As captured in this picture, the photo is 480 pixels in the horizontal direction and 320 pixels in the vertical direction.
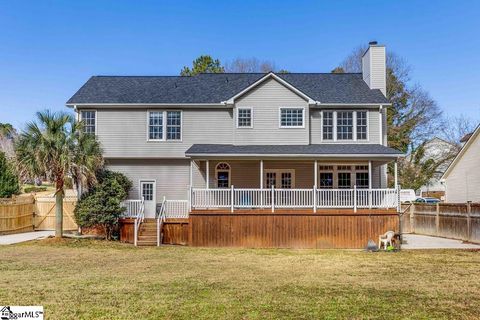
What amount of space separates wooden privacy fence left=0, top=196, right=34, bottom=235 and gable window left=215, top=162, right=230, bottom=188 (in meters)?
10.5

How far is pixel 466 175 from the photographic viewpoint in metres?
24.0

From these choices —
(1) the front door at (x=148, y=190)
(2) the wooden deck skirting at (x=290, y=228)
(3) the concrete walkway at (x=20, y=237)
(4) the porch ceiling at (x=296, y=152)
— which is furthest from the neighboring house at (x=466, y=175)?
(3) the concrete walkway at (x=20, y=237)

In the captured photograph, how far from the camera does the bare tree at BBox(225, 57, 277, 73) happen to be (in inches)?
1946

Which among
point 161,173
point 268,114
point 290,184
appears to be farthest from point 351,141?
point 161,173

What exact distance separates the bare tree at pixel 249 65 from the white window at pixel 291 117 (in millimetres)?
28703

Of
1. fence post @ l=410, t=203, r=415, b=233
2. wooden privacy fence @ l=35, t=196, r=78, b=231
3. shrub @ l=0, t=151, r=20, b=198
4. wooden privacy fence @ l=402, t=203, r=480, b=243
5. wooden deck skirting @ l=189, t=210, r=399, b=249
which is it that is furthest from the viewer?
shrub @ l=0, t=151, r=20, b=198

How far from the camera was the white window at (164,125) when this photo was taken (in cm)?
2223

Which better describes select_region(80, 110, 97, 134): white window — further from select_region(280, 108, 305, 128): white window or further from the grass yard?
select_region(280, 108, 305, 128): white window

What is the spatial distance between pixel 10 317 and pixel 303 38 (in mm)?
30614

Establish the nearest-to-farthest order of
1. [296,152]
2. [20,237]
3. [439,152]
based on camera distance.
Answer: [296,152] < [20,237] < [439,152]

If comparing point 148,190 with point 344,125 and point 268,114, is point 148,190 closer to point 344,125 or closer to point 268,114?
point 268,114

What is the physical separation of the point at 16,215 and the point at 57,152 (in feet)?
22.0

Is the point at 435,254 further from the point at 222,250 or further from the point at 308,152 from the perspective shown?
the point at 222,250

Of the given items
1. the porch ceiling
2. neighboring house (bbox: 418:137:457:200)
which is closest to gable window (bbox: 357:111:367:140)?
the porch ceiling
